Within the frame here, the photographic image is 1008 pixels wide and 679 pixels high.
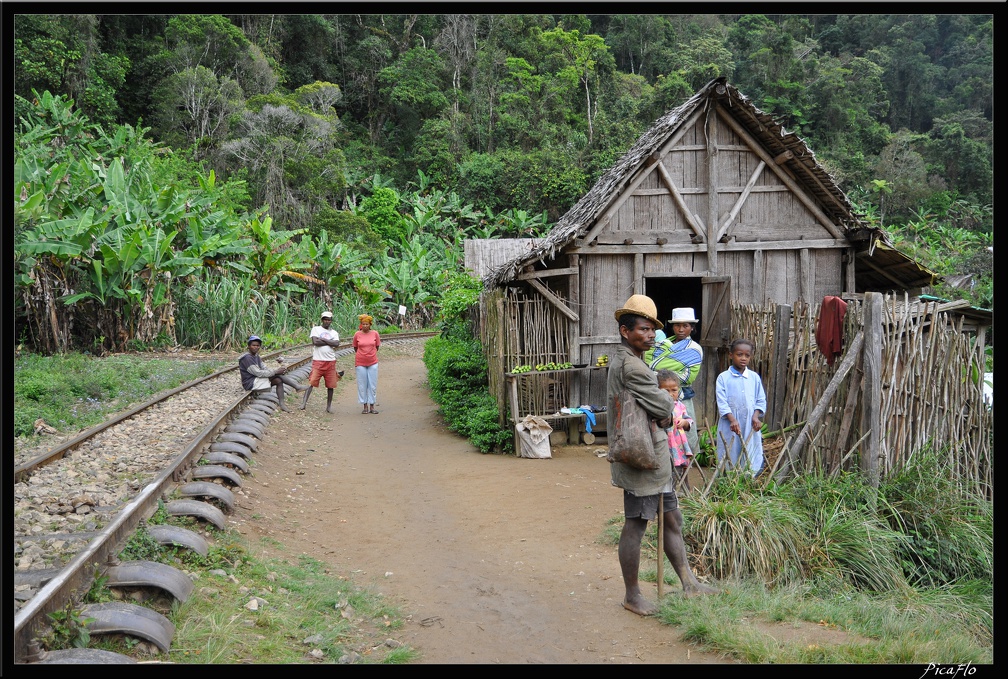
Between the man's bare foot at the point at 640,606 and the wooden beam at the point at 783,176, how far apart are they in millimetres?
7948

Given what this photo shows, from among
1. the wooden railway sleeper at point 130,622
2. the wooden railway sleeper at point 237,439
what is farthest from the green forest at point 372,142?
the wooden railway sleeper at point 130,622

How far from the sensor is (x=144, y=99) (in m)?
35.7

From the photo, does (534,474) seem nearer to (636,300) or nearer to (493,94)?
(636,300)

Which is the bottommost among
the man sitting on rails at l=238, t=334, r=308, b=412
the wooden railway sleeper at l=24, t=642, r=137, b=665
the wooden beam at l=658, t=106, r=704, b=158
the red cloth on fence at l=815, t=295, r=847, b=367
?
the wooden railway sleeper at l=24, t=642, r=137, b=665

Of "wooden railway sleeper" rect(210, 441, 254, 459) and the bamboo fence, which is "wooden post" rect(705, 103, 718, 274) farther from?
"wooden railway sleeper" rect(210, 441, 254, 459)

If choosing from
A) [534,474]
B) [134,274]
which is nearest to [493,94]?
[134,274]

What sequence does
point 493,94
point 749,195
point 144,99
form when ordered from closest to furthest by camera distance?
point 749,195
point 144,99
point 493,94

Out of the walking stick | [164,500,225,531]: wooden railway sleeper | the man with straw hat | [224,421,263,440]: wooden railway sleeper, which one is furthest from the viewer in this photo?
[224,421,263,440]: wooden railway sleeper

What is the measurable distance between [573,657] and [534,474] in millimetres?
4776

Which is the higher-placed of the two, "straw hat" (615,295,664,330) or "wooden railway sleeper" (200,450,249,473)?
"straw hat" (615,295,664,330)

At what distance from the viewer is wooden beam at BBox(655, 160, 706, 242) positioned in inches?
420

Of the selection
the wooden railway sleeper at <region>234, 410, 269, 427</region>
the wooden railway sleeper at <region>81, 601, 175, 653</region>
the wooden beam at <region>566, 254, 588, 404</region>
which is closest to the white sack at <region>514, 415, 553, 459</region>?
the wooden beam at <region>566, 254, 588, 404</region>

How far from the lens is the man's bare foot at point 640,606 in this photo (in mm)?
4656

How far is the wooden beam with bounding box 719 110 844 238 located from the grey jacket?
723 centimetres
